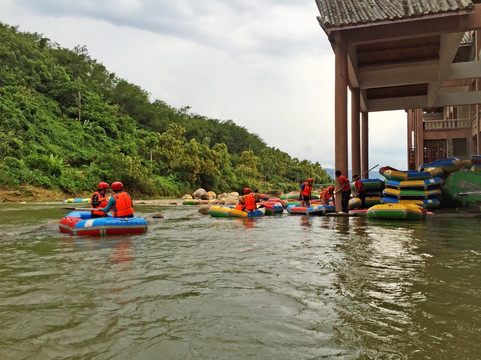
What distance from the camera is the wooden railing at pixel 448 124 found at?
19.9m

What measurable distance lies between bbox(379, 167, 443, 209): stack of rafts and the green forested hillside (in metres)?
22.8

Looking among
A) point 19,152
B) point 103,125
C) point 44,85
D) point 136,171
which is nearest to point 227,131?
point 103,125

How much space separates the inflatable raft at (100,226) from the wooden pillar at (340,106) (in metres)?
5.94

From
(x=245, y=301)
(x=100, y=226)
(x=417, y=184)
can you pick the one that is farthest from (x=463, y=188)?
(x=245, y=301)

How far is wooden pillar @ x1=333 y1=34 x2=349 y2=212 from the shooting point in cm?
1080

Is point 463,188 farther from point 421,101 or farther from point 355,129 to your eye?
point 421,101

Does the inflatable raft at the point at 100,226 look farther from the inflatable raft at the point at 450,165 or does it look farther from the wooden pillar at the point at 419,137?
the wooden pillar at the point at 419,137

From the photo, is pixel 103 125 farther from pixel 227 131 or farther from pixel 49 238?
pixel 49 238

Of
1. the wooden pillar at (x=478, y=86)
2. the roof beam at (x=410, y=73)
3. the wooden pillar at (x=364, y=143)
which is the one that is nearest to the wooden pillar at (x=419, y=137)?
the wooden pillar at (x=478, y=86)

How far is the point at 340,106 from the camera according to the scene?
1095cm

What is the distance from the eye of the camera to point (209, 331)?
2732 mm

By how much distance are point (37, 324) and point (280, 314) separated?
1846 mm

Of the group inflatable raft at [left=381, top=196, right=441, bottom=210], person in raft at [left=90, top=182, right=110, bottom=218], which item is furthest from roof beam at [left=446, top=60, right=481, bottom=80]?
person in raft at [left=90, top=182, right=110, bottom=218]

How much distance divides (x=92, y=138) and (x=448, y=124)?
1238 inches
